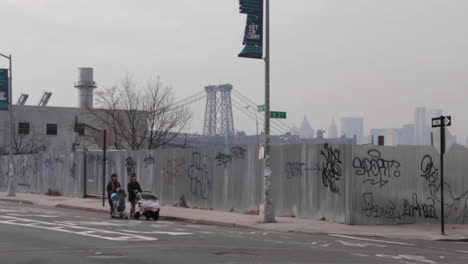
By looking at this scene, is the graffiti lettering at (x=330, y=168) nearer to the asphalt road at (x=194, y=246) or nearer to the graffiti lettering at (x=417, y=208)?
the graffiti lettering at (x=417, y=208)

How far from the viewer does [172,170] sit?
1112 inches

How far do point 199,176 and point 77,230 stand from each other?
967cm

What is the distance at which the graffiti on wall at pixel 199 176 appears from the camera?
26.5m

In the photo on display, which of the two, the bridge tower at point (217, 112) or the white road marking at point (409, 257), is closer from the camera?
the white road marking at point (409, 257)

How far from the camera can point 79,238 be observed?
1548 cm

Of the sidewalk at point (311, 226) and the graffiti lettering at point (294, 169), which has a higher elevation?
the graffiti lettering at point (294, 169)

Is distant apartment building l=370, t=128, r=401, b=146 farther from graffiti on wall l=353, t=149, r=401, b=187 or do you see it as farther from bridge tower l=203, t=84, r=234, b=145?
bridge tower l=203, t=84, r=234, b=145

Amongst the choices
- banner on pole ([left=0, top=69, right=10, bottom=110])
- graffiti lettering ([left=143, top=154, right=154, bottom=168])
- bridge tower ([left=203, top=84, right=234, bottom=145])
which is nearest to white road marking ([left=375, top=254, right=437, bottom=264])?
graffiti lettering ([left=143, top=154, right=154, bottom=168])

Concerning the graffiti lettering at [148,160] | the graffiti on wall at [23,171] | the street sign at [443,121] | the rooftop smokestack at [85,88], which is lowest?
the graffiti on wall at [23,171]

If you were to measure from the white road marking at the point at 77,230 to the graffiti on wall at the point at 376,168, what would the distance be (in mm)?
7721

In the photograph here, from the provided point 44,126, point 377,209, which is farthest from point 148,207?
point 44,126

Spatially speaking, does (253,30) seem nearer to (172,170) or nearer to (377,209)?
(377,209)

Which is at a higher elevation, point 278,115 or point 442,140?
point 278,115

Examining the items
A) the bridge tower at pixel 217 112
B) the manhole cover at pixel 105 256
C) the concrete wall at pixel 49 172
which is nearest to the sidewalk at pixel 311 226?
the manhole cover at pixel 105 256
